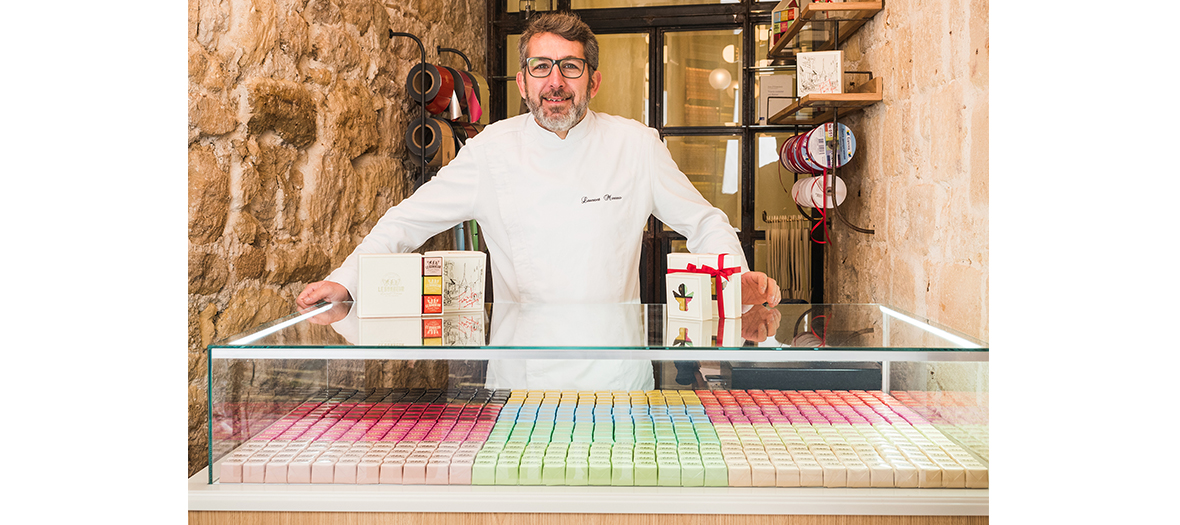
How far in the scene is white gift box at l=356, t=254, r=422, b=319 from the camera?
4.51 feet

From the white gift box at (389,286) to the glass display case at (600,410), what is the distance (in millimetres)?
36

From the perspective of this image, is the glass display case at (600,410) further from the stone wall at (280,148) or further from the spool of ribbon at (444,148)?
the spool of ribbon at (444,148)

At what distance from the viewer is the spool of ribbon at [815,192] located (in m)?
3.33

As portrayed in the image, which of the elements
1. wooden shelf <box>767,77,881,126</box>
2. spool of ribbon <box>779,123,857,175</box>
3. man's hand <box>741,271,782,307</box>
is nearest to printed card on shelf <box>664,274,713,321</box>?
man's hand <box>741,271,782,307</box>

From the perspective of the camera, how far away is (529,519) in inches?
43.9

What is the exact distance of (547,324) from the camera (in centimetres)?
131

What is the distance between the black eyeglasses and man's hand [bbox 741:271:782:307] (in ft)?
2.94

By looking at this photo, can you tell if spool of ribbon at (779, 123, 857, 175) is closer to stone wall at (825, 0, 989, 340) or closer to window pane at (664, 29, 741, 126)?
stone wall at (825, 0, 989, 340)

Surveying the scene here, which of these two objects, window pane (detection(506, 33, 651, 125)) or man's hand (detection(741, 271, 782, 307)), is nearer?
man's hand (detection(741, 271, 782, 307))

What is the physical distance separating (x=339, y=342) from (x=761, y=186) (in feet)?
13.3

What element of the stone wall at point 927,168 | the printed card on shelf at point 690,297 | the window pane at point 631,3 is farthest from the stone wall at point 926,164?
the window pane at point 631,3

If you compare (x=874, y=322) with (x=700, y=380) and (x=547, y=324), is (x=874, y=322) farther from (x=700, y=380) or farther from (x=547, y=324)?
(x=547, y=324)

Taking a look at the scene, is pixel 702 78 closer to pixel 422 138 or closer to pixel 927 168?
pixel 422 138
